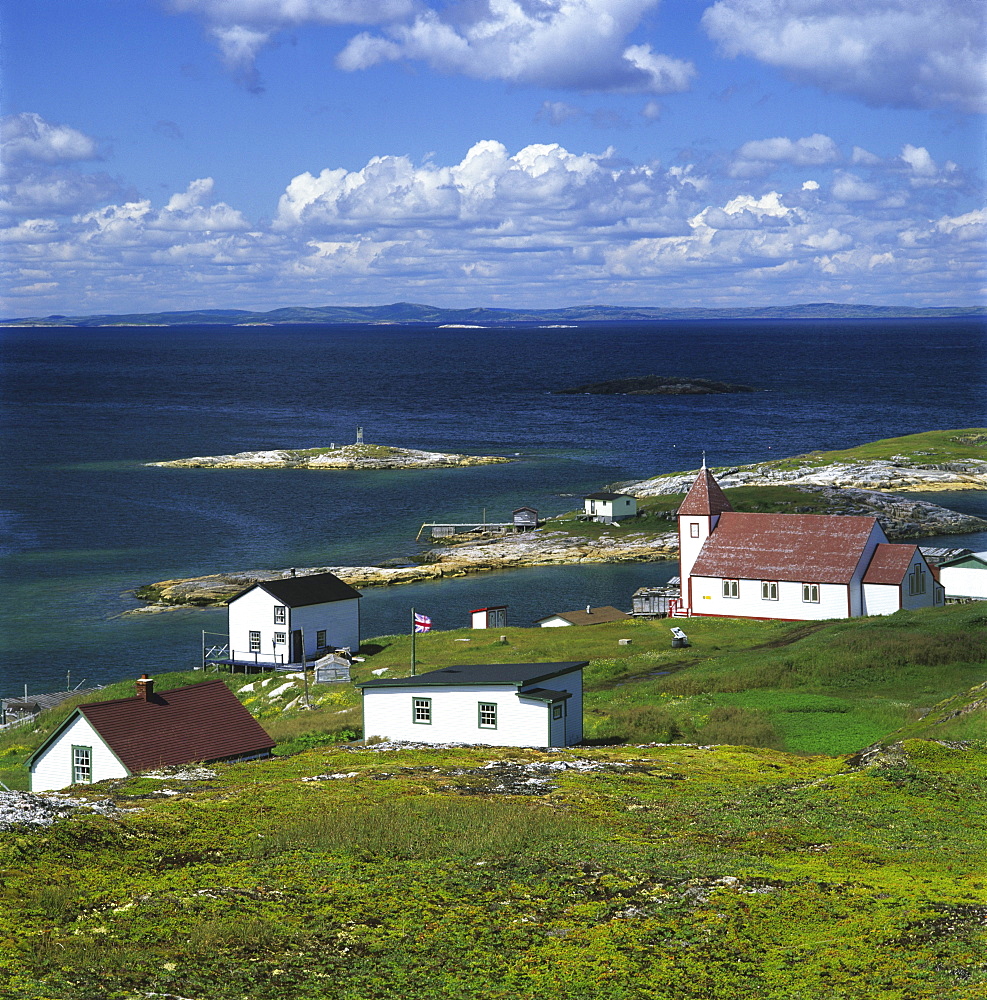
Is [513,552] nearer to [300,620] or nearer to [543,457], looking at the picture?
Answer: [300,620]

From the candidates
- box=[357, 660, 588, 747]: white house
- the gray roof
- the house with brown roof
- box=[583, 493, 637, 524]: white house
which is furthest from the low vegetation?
box=[583, 493, 637, 524]: white house

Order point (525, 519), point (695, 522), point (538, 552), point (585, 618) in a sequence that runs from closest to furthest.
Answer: point (585, 618) < point (695, 522) < point (538, 552) < point (525, 519)

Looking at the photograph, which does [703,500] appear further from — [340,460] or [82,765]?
[340,460]

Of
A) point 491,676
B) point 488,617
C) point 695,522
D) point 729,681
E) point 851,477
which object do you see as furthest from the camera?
point 851,477

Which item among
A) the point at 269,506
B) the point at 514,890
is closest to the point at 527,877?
the point at 514,890

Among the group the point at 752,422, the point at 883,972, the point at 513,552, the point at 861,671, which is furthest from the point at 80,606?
the point at 752,422

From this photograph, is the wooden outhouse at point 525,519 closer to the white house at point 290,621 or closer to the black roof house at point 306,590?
the black roof house at point 306,590

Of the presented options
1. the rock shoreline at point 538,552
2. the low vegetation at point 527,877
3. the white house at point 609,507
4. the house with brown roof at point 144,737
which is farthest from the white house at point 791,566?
the house with brown roof at point 144,737
